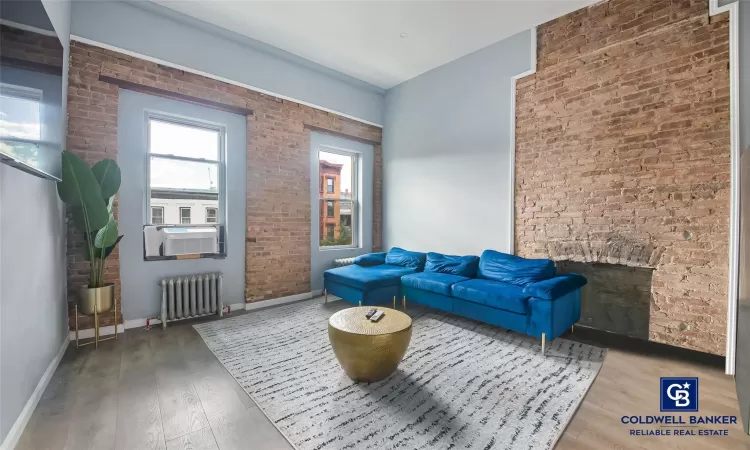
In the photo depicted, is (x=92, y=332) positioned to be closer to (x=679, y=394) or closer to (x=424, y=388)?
(x=424, y=388)

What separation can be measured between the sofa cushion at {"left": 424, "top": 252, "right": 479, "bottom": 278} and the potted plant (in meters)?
3.77

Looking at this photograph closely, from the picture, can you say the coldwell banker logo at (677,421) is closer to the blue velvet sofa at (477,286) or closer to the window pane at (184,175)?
the blue velvet sofa at (477,286)

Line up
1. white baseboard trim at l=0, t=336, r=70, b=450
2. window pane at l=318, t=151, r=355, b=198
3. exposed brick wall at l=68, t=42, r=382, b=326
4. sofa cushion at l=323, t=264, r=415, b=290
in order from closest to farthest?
white baseboard trim at l=0, t=336, r=70, b=450 → exposed brick wall at l=68, t=42, r=382, b=326 → sofa cushion at l=323, t=264, r=415, b=290 → window pane at l=318, t=151, r=355, b=198

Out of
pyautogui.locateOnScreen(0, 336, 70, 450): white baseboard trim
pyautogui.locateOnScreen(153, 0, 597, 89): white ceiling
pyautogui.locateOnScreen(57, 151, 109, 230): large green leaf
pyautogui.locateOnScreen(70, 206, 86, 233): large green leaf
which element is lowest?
pyautogui.locateOnScreen(0, 336, 70, 450): white baseboard trim

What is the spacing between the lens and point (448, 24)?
384 cm

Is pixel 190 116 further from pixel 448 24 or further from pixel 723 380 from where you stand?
pixel 723 380

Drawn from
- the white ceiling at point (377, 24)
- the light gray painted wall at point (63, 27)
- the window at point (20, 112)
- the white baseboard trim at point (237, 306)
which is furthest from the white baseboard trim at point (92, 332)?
the white ceiling at point (377, 24)

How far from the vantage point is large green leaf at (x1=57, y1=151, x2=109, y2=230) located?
2.72 meters

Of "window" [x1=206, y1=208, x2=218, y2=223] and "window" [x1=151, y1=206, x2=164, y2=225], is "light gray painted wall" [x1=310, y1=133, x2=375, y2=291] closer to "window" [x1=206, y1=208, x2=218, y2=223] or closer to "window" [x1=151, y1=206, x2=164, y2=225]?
"window" [x1=206, y1=208, x2=218, y2=223]

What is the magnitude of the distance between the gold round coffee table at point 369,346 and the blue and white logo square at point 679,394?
74.2 inches

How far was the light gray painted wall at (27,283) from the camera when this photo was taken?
→ 172cm

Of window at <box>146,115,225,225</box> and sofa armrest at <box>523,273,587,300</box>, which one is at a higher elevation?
window at <box>146,115,225,225</box>

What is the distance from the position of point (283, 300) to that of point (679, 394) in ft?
14.5

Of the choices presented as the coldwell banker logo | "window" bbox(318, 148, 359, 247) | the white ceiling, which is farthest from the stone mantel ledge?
"window" bbox(318, 148, 359, 247)
